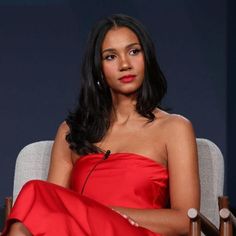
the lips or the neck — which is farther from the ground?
the lips

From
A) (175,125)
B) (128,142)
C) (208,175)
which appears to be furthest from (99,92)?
(208,175)

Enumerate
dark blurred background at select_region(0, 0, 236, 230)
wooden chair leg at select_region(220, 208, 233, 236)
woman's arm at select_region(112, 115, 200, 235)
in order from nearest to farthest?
wooden chair leg at select_region(220, 208, 233, 236) < woman's arm at select_region(112, 115, 200, 235) < dark blurred background at select_region(0, 0, 236, 230)

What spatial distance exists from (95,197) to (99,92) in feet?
1.26

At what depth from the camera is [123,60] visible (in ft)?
8.11

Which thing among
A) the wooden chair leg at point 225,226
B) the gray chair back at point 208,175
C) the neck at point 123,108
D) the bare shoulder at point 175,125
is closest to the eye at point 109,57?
the neck at point 123,108

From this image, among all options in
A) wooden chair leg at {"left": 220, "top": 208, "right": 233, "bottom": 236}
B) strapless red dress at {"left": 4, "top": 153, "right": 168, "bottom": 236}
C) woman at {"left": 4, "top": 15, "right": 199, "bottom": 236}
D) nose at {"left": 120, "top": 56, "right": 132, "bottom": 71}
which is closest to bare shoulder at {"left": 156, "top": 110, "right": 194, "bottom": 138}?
woman at {"left": 4, "top": 15, "right": 199, "bottom": 236}

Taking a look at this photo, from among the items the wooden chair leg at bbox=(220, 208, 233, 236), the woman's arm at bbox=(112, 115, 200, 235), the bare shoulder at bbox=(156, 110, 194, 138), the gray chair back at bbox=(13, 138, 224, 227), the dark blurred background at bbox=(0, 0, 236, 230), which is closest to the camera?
the wooden chair leg at bbox=(220, 208, 233, 236)

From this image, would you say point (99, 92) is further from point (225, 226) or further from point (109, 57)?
point (225, 226)

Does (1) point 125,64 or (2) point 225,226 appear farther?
(1) point 125,64

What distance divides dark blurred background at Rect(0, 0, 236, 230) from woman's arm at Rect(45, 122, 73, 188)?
1.97 meters

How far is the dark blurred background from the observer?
4.64 metres

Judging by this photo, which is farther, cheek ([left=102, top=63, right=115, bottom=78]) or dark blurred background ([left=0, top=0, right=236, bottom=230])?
dark blurred background ([left=0, top=0, right=236, bottom=230])

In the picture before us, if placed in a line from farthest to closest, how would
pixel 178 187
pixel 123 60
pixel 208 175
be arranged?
pixel 208 175 < pixel 123 60 < pixel 178 187

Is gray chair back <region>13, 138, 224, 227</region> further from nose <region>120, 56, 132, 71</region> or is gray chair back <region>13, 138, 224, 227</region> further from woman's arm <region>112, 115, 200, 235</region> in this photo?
nose <region>120, 56, 132, 71</region>
